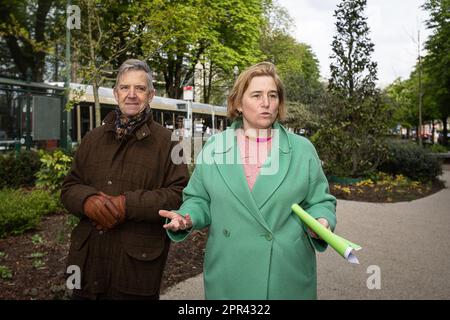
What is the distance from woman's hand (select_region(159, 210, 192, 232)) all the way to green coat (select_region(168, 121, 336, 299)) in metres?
0.06

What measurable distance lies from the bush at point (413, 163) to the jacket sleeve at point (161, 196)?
1264 centimetres

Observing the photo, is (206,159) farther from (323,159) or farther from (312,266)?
(323,159)

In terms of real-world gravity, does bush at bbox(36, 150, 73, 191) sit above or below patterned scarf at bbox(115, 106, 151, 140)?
below

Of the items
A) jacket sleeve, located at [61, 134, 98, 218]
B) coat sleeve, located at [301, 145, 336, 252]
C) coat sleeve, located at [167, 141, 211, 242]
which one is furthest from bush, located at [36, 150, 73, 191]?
coat sleeve, located at [301, 145, 336, 252]

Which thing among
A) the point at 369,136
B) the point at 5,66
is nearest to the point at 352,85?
the point at 369,136

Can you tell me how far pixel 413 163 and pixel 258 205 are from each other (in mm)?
13484

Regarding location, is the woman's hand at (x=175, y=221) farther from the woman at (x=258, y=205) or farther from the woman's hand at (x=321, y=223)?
the woman's hand at (x=321, y=223)

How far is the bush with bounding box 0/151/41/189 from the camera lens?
1027cm

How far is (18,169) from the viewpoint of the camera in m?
10.6

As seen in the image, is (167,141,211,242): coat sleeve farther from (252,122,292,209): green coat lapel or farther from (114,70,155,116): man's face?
(114,70,155,116): man's face

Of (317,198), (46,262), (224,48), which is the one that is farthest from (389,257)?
(224,48)

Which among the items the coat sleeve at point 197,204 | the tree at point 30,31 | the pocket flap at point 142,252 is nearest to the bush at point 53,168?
the pocket flap at point 142,252

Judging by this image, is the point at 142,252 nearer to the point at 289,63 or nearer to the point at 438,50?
the point at 438,50

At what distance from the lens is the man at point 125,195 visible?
8.15 feet
